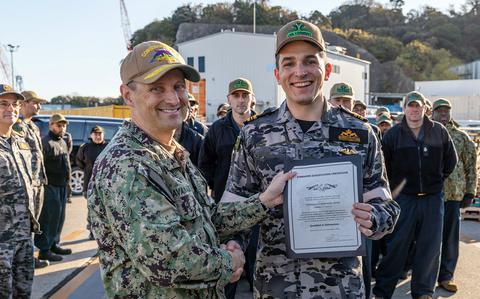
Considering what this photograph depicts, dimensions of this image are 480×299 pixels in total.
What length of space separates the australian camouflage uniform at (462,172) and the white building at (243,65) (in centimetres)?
3154

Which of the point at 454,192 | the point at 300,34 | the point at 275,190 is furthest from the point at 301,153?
the point at 454,192

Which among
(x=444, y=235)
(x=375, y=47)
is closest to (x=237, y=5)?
(x=375, y=47)

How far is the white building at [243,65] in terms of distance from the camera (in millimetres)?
39000

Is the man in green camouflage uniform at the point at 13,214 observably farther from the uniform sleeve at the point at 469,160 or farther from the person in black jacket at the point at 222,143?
the uniform sleeve at the point at 469,160

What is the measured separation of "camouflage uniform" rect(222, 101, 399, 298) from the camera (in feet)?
6.74

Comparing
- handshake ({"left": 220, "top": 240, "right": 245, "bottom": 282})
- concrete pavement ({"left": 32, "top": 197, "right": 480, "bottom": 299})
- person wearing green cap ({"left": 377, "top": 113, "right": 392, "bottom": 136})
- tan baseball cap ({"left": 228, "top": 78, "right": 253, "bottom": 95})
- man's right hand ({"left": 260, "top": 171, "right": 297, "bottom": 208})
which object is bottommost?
concrete pavement ({"left": 32, "top": 197, "right": 480, "bottom": 299})

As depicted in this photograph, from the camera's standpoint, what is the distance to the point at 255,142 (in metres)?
2.25

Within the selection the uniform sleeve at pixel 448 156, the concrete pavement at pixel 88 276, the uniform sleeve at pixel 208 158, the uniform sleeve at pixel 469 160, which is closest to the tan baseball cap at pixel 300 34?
the uniform sleeve at pixel 208 158

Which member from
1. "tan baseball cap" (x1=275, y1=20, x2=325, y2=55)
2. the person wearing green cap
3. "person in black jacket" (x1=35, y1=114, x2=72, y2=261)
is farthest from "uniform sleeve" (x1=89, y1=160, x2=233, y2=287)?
the person wearing green cap

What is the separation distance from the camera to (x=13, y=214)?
378 centimetres

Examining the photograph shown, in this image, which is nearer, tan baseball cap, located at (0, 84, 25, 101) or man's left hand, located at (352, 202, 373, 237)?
man's left hand, located at (352, 202, 373, 237)

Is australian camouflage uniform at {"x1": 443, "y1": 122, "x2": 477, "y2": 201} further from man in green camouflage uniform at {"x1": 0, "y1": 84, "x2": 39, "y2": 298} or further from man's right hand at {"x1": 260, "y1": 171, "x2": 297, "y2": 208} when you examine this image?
man in green camouflage uniform at {"x1": 0, "y1": 84, "x2": 39, "y2": 298}

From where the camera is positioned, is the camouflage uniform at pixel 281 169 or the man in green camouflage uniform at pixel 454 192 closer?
the camouflage uniform at pixel 281 169

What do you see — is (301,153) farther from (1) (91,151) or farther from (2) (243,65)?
(2) (243,65)
